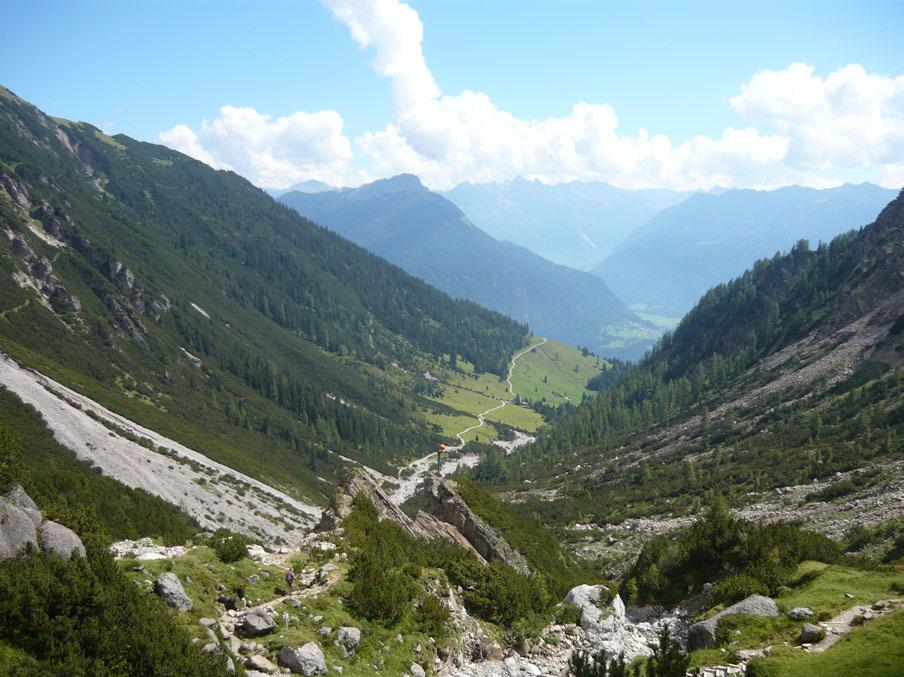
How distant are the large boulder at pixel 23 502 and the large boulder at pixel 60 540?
0.34 meters

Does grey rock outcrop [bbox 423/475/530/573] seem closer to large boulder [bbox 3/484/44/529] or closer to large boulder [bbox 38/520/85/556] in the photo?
large boulder [bbox 38/520/85/556]

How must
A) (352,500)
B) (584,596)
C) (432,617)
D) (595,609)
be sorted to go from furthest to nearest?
(352,500) → (584,596) → (595,609) → (432,617)

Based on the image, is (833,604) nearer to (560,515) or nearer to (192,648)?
(192,648)

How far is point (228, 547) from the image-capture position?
29.0 meters

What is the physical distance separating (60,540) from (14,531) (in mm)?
1445

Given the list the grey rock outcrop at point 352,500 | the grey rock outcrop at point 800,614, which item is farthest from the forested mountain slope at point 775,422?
the grey rock outcrop at point 352,500

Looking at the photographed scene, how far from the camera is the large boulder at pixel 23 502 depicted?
20.0 meters

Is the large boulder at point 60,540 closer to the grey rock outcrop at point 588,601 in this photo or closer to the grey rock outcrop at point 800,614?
the grey rock outcrop at point 588,601

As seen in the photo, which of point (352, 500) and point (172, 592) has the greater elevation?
point (352, 500)

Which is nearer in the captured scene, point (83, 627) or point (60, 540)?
point (83, 627)

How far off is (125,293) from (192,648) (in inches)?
7907

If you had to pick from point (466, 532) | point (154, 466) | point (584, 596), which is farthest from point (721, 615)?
point (154, 466)

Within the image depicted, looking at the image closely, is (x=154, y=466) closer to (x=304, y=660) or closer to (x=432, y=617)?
(x=432, y=617)

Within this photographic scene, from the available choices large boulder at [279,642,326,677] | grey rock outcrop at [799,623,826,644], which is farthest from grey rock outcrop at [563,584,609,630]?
large boulder at [279,642,326,677]
